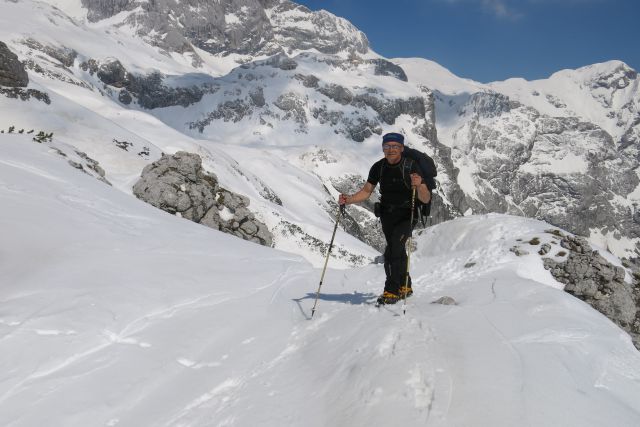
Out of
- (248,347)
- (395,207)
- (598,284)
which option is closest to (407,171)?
(395,207)

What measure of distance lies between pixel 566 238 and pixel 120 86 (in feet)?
678

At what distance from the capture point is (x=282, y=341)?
6.10 meters

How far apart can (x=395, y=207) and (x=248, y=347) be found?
3.75 meters

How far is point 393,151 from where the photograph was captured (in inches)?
300

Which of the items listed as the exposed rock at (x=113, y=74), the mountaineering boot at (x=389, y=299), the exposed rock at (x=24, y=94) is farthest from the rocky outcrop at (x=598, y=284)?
the exposed rock at (x=113, y=74)

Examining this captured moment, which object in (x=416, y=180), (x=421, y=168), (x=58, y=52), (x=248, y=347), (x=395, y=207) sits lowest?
(x=248, y=347)

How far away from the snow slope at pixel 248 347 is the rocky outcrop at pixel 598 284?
6103mm

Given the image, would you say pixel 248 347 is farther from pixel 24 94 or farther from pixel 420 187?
pixel 24 94

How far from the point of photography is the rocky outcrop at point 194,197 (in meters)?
31.7

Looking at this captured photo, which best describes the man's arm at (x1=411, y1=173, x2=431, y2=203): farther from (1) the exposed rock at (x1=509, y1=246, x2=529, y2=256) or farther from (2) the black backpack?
(1) the exposed rock at (x1=509, y1=246, x2=529, y2=256)

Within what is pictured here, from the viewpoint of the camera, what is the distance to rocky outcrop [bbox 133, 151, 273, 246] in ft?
104

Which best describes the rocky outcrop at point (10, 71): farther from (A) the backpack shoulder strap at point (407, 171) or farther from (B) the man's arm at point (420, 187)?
(B) the man's arm at point (420, 187)

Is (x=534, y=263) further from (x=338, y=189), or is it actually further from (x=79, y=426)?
(x=338, y=189)

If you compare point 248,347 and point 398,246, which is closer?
point 248,347
